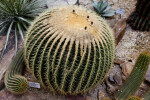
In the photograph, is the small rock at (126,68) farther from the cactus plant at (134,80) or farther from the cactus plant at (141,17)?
the cactus plant at (141,17)

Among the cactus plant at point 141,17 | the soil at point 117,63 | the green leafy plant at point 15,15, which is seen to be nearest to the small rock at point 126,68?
the soil at point 117,63

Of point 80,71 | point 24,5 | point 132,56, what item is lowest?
point 132,56

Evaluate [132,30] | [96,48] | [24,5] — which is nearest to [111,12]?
[132,30]

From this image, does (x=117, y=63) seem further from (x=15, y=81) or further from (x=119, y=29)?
(x=15, y=81)

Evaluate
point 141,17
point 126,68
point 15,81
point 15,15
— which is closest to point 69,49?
point 15,81

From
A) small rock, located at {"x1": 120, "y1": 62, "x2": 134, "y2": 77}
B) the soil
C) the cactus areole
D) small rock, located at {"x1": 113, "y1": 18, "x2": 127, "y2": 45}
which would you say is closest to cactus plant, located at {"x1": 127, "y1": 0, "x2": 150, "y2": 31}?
the soil

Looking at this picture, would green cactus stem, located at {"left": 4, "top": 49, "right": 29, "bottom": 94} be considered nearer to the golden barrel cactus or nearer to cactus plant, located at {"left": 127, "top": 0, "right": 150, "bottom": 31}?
the golden barrel cactus

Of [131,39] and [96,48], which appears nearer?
[96,48]

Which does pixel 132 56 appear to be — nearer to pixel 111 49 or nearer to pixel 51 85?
pixel 111 49
